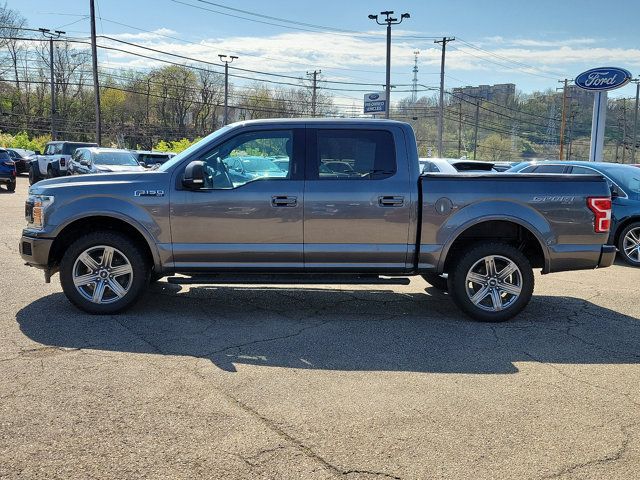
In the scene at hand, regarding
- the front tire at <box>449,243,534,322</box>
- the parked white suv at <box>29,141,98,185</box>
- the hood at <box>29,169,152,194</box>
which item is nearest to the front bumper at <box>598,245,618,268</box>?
the front tire at <box>449,243,534,322</box>

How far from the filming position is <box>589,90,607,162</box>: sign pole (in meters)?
21.1

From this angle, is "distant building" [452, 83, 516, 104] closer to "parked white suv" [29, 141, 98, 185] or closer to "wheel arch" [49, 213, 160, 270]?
"parked white suv" [29, 141, 98, 185]

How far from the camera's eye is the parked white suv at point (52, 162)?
82.2ft

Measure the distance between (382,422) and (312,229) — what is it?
2.56 meters

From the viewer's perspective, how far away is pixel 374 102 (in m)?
55.4

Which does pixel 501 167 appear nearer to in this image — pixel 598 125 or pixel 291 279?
pixel 598 125

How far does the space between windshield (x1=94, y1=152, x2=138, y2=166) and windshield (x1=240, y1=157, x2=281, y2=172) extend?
14155 mm

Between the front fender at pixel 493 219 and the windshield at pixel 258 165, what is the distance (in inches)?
73.1

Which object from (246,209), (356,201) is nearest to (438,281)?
(356,201)

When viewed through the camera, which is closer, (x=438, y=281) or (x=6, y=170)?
(x=438, y=281)

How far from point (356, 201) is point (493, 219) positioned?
1434 mm

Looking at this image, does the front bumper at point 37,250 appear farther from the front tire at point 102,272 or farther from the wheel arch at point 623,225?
the wheel arch at point 623,225

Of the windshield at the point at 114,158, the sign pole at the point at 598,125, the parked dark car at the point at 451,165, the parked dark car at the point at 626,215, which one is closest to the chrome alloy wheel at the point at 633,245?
the parked dark car at the point at 626,215

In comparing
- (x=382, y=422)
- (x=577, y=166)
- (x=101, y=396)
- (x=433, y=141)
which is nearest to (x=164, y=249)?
(x=101, y=396)
